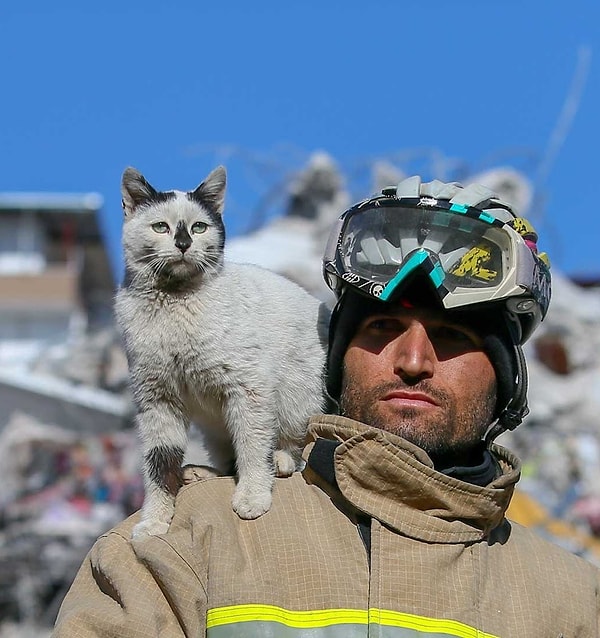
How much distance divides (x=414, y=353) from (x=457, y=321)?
21 cm

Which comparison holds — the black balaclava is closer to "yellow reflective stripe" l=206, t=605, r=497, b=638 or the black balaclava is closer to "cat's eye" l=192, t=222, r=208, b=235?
"cat's eye" l=192, t=222, r=208, b=235

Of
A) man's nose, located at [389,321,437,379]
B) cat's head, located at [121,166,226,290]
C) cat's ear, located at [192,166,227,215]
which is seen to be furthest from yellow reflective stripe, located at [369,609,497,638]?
cat's ear, located at [192,166,227,215]

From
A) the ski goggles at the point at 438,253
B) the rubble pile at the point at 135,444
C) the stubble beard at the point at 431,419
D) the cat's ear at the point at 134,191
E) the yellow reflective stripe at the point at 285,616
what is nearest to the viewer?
the yellow reflective stripe at the point at 285,616

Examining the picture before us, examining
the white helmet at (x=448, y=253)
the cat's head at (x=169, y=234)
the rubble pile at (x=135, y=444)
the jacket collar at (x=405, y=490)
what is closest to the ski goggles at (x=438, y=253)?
the white helmet at (x=448, y=253)

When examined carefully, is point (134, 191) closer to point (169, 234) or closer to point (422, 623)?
point (169, 234)

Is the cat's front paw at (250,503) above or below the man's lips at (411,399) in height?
below

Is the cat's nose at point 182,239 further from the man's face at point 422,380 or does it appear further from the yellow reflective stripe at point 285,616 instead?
the yellow reflective stripe at point 285,616

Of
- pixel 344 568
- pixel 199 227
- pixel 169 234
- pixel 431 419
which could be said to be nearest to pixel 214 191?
pixel 199 227

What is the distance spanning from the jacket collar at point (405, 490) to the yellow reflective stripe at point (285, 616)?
28 centimetres

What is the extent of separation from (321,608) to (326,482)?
441 millimetres

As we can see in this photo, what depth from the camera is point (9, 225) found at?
33469 mm

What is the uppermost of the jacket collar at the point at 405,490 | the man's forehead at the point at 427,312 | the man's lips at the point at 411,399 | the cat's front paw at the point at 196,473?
the man's forehead at the point at 427,312

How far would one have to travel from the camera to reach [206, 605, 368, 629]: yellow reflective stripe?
262 cm

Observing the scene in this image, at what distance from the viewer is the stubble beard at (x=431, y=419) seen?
3104 mm
